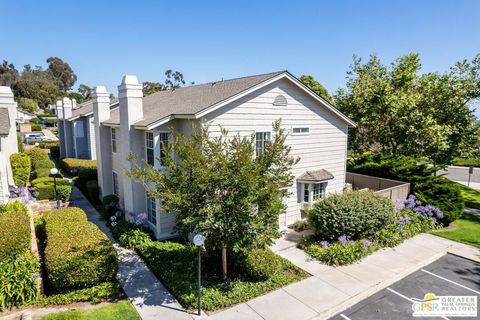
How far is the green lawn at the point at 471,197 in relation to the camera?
21.2m

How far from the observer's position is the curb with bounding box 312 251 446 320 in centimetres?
884

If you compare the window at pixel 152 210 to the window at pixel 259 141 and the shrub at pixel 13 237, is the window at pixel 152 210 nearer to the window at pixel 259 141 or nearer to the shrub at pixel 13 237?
the shrub at pixel 13 237

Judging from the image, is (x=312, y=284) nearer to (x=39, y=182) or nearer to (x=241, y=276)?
(x=241, y=276)

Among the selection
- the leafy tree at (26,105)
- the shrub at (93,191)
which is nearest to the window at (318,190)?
the shrub at (93,191)

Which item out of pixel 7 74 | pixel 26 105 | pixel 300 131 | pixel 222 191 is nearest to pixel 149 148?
pixel 222 191

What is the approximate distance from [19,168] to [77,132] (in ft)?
28.1

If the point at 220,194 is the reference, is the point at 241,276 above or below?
below

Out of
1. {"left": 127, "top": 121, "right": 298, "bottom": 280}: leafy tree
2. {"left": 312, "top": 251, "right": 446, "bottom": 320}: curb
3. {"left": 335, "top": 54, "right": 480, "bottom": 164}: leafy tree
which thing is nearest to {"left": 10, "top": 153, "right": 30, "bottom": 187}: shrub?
{"left": 127, "top": 121, "right": 298, "bottom": 280}: leafy tree

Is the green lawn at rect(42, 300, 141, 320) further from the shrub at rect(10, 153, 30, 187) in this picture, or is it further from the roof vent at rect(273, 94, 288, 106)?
the shrub at rect(10, 153, 30, 187)

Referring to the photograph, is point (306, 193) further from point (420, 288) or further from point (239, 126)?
point (420, 288)

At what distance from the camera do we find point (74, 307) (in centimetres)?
882

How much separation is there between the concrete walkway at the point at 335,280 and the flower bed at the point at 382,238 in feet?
1.01

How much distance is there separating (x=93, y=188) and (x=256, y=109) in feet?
40.0

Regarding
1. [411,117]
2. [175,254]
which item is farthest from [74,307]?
[411,117]
